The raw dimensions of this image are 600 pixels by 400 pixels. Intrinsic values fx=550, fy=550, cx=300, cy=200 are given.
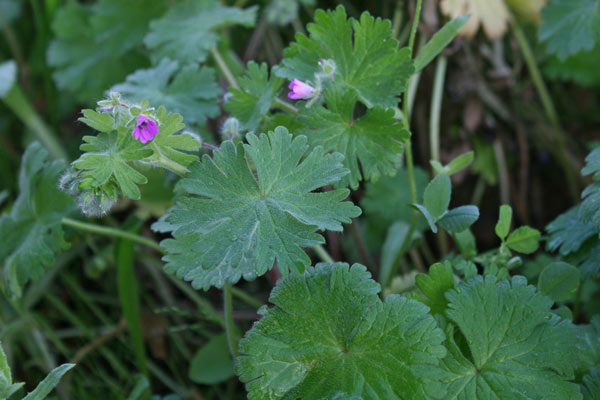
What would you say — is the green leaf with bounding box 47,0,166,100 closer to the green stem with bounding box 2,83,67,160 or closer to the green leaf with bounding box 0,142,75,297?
the green stem with bounding box 2,83,67,160

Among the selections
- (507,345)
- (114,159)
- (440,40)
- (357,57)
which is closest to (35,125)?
(114,159)

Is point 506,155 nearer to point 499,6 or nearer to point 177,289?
point 499,6

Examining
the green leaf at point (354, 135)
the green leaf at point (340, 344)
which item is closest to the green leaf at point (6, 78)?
the green leaf at point (354, 135)

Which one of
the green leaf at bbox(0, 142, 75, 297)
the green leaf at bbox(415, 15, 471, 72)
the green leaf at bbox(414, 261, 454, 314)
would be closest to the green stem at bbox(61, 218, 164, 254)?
the green leaf at bbox(0, 142, 75, 297)

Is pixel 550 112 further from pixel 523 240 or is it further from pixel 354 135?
pixel 354 135

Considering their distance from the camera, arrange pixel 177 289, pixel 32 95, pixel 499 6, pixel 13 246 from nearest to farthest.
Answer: pixel 13 246 → pixel 499 6 → pixel 177 289 → pixel 32 95

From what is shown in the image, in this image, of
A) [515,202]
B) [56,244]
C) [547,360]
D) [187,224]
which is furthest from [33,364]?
[515,202]
